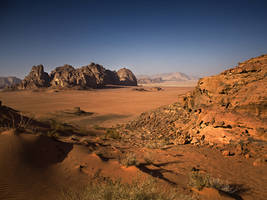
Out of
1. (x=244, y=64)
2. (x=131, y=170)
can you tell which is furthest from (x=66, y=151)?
(x=244, y=64)

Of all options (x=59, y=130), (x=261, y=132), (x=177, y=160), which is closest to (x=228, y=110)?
(x=261, y=132)

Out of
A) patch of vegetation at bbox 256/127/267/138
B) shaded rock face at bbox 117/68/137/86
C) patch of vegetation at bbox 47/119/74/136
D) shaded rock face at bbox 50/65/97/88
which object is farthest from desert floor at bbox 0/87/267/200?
shaded rock face at bbox 117/68/137/86

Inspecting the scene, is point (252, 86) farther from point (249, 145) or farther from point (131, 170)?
point (131, 170)

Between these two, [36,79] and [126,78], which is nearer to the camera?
[36,79]

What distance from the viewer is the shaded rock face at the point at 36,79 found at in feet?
168

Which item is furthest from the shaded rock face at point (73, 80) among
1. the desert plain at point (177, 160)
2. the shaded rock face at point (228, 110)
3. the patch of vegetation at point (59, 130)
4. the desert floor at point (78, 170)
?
the desert floor at point (78, 170)

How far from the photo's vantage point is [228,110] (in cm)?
598

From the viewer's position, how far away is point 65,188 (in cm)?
250

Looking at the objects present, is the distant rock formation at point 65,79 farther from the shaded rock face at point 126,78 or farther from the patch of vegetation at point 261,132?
the patch of vegetation at point 261,132

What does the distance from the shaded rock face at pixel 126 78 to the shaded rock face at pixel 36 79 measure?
117 feet

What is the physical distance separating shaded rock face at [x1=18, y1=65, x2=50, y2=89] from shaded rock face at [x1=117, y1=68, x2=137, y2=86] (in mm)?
35524

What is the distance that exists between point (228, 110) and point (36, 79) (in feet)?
214

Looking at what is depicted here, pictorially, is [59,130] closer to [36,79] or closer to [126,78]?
[36,79]

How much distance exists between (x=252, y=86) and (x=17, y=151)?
8220mm
